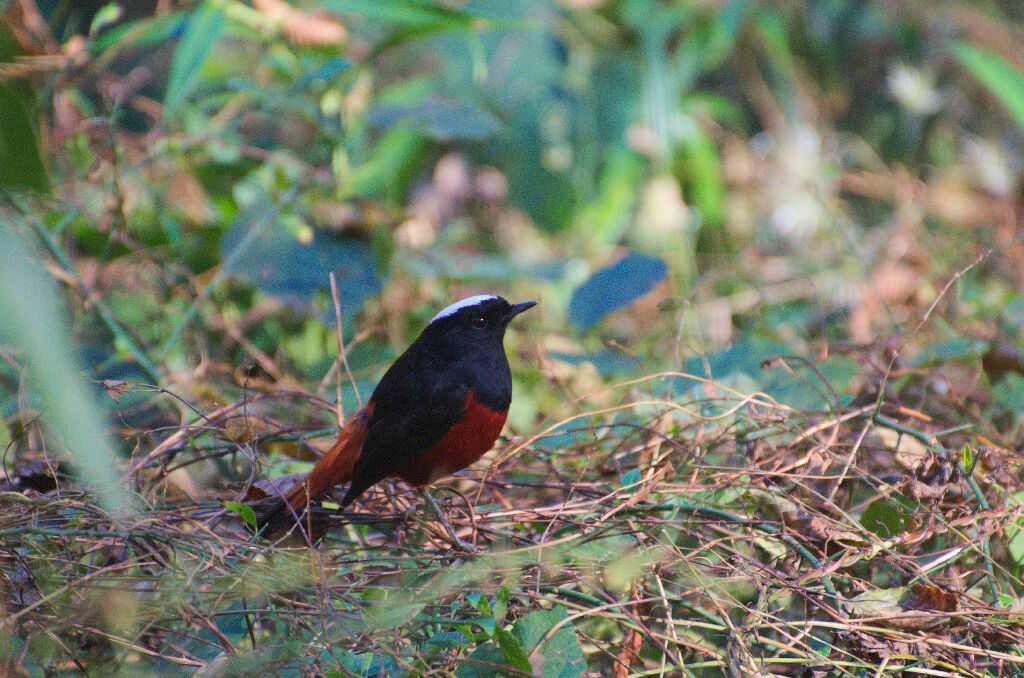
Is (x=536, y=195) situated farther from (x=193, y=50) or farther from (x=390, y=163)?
(x=193, y=50)

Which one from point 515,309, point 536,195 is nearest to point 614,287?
point 515,309

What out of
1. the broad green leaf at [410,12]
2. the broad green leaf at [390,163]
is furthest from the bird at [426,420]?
the broad green leaf at [390,163]

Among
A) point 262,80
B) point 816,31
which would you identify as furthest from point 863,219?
point 262,80

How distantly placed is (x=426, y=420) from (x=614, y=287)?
54.1 inches

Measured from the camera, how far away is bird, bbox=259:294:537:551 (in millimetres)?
2539

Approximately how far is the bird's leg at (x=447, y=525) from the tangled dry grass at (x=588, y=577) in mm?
29

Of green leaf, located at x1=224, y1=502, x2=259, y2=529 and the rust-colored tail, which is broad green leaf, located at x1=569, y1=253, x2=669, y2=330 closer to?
the rust-colored tail

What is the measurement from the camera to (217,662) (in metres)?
1.90

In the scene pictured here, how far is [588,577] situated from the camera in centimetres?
211

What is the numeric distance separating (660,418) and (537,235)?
3425mm

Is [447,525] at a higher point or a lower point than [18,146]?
lower

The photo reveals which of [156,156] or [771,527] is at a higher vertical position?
[156,156]

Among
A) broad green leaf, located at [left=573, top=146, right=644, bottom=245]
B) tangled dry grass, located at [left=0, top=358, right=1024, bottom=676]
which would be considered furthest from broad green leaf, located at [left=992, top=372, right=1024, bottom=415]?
broad green leaf, located at [left=573, top=146, right=644, bottom=245]

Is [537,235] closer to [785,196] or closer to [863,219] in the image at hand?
[785,196]
